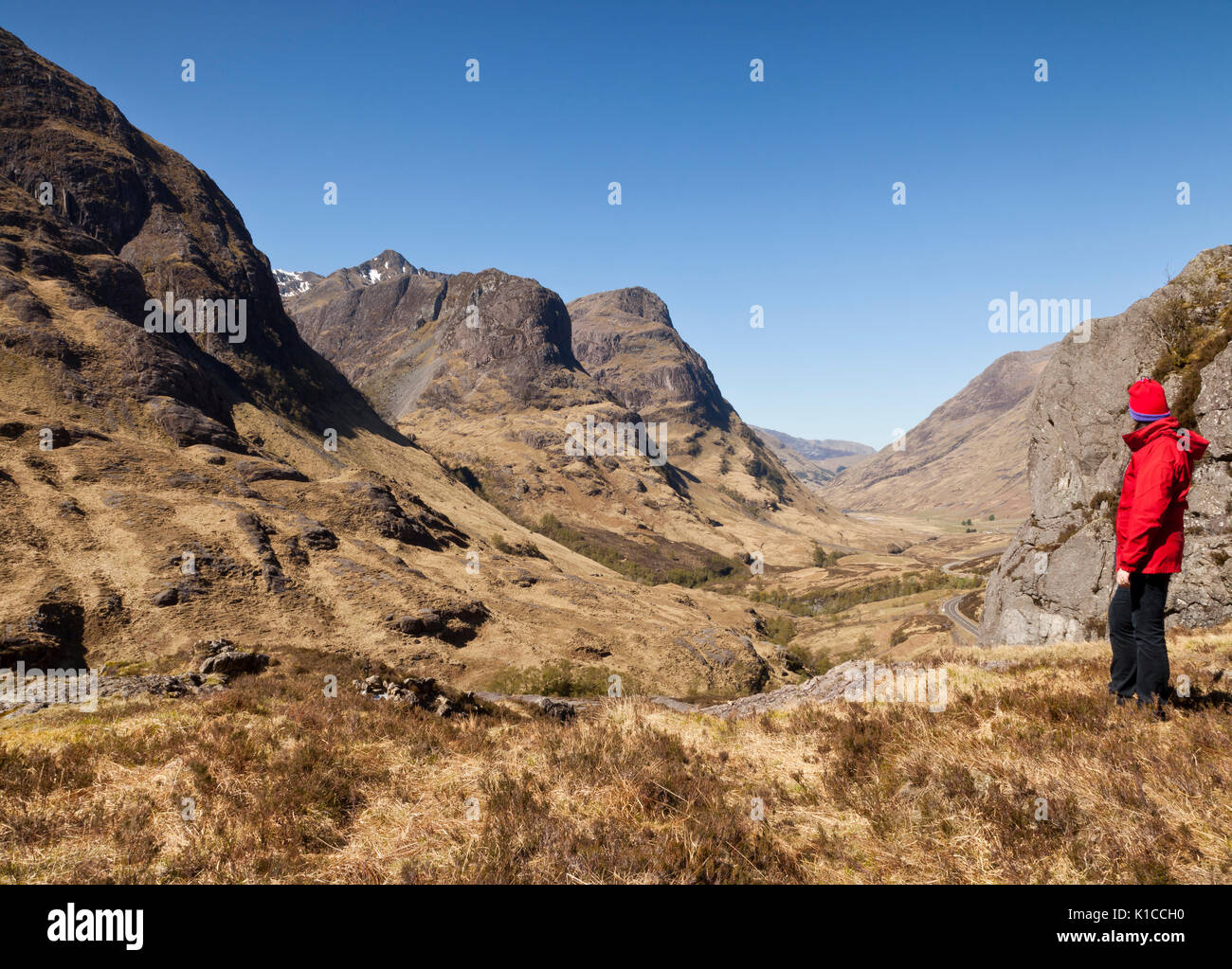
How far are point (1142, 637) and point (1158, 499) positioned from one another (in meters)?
1.96

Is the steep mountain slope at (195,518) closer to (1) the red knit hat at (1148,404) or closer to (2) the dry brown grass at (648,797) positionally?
(2) the dry brown grass at (648,797)

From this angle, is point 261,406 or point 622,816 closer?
point 622,816

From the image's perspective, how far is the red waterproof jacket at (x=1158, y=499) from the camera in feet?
25.4

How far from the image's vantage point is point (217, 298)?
352 feet

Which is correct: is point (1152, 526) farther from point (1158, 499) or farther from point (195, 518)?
point (195, 518)

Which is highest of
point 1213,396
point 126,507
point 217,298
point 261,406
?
point 217,298

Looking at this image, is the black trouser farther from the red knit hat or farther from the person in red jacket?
the red knit hat

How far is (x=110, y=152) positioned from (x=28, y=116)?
449 inches

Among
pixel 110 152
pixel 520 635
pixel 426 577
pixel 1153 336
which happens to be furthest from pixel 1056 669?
pixel 110 152

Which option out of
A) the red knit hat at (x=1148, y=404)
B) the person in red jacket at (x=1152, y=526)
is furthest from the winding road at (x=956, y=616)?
the red knit hat at (x=1148, y=404)

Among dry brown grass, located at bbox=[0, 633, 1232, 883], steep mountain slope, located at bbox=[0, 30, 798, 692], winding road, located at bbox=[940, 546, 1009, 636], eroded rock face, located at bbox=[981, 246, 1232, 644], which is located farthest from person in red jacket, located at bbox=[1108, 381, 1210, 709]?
winding road, located at bbox=[940, 546, 1009, 636]

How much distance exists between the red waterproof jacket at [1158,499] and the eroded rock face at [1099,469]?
709 inches
